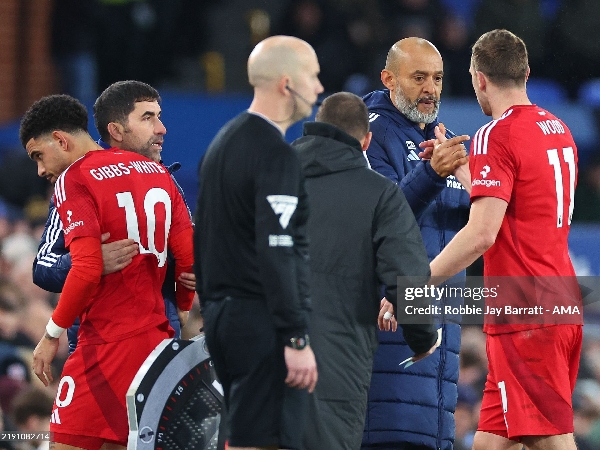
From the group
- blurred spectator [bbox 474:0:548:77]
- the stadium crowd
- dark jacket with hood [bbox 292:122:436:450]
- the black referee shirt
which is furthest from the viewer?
blurred spectator [bbox 474:0:548:77]

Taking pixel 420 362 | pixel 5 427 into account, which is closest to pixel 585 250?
pixel 420 362

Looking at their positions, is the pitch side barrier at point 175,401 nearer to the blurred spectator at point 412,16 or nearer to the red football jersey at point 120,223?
the red football jersey at point 120,223

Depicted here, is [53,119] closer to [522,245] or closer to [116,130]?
[116,130]

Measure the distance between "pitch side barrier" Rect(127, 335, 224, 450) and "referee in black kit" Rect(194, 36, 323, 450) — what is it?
0.66 meters

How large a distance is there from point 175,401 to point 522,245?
1511 millimetres

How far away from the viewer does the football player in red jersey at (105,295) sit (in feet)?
14.1

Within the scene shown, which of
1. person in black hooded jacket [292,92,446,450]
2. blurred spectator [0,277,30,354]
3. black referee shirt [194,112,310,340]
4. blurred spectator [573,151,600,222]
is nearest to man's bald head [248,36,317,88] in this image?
black referee shirt [194,112,310,340]

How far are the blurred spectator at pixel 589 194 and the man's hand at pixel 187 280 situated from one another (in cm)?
587

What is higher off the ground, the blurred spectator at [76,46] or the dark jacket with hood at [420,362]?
the blurred spectator at [76,46]

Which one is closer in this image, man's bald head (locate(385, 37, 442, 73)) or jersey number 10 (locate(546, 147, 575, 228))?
jersey number 10 (locate(546, 147, 575, 228))

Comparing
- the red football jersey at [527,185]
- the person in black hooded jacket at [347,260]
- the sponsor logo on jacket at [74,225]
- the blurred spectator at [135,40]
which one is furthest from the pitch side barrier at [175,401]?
the blurred spectator at [135,40]

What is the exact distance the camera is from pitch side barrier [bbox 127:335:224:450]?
4.22 meters

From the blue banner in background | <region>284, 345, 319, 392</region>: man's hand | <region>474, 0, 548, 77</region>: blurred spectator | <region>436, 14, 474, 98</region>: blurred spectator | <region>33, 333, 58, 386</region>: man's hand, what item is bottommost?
<region>33, 333, 58, 386</region>: man's hand

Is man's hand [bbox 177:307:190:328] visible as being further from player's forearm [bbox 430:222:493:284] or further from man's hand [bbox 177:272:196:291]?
player's forearm [bbox 430:222:493:284]
